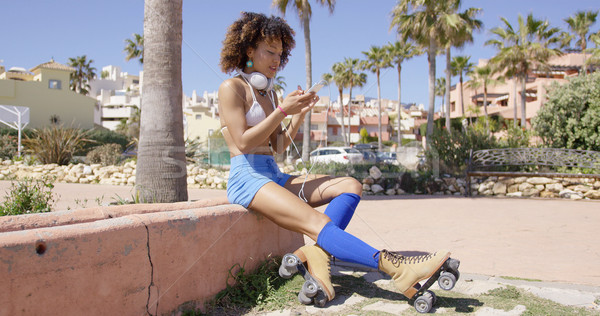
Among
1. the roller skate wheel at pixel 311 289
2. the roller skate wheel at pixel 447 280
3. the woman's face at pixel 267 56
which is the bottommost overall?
the roller skate wheel at pixel 311 289

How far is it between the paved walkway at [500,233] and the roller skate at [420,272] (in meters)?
1.05

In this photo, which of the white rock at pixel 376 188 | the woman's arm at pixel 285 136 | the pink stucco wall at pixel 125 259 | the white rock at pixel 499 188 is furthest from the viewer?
the white rock at pixel 376 188

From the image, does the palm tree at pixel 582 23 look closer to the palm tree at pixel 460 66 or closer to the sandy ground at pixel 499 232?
the palm tree at pixel 460 66

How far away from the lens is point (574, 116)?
10.4m

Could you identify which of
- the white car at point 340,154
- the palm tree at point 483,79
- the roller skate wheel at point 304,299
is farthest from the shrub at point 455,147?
the palm tree at point 483,79

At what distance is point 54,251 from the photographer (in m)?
1.56

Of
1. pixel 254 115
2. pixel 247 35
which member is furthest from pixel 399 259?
pixel 247 35

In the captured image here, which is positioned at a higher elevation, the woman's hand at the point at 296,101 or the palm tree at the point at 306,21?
the palm tree at the point at 306,21

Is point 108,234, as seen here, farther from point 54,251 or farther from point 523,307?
point 523,307

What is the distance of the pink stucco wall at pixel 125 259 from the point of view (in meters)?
1.50

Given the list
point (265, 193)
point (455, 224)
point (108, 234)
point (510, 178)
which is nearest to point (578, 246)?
point (455, 224)

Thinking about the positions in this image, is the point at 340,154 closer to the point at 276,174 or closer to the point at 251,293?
the point at 276,174

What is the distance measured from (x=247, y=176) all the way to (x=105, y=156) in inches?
486

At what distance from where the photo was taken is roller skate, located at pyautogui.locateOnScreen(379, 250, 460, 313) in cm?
215
